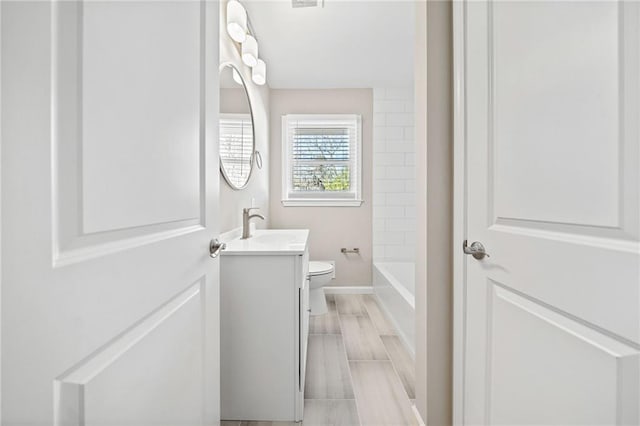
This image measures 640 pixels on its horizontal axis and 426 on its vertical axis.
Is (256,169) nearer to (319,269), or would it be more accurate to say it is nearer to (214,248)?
(319,269)

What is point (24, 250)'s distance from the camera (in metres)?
0.42

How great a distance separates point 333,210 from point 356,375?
6.82 feet

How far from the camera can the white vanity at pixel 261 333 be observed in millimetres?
1536

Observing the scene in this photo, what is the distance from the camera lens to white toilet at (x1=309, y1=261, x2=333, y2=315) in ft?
8.67

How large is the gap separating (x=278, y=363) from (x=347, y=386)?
1.77 feet

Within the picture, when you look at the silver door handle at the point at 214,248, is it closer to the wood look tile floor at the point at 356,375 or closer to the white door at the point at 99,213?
the white door at the point at 99,213

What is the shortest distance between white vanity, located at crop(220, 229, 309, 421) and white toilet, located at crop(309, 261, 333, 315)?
1046 millimetres
